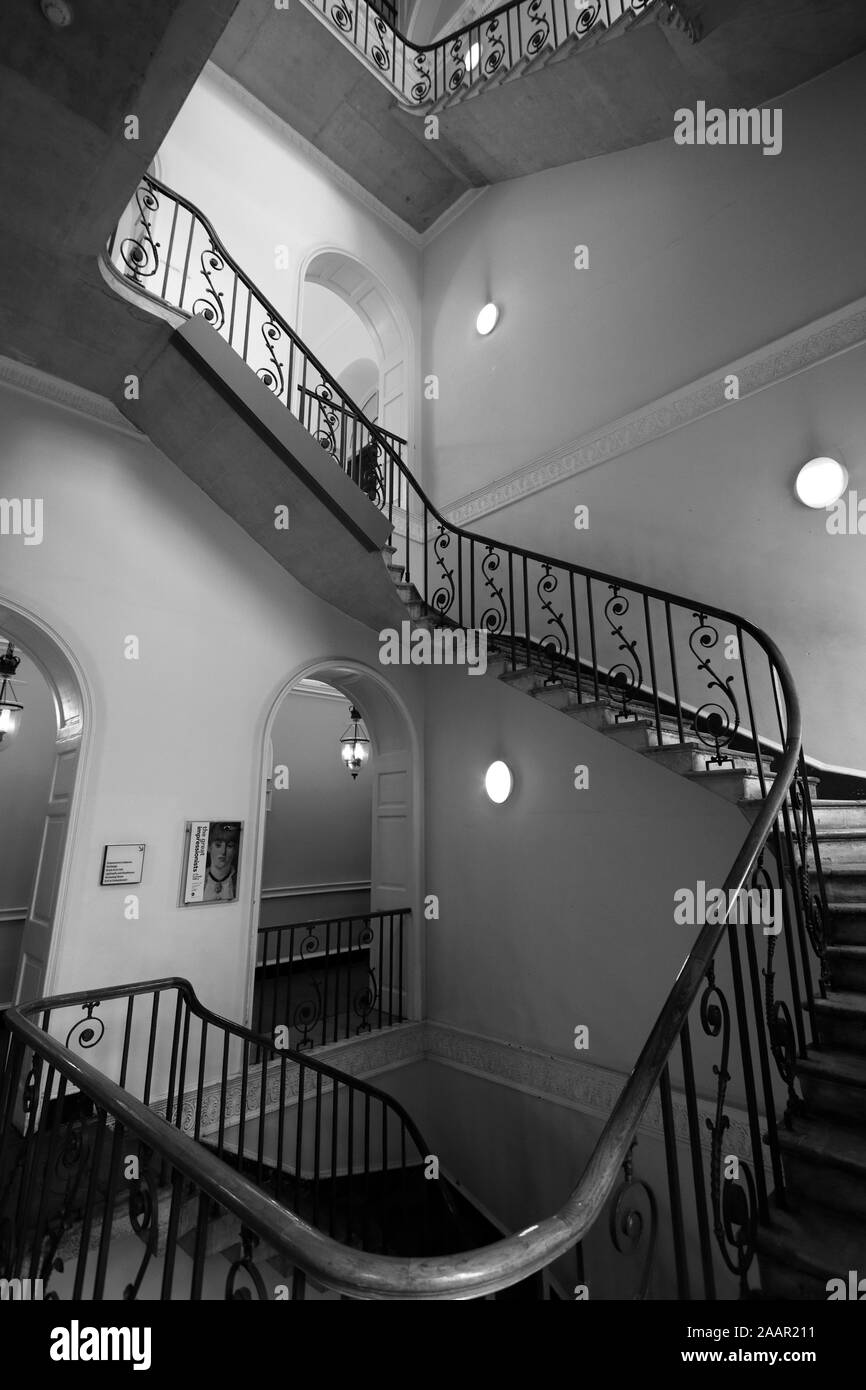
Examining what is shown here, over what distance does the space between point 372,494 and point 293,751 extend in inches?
159

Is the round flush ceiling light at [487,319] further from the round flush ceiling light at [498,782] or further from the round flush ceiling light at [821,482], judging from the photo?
the round flush ceiling light at [498,782]

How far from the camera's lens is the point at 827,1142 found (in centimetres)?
211

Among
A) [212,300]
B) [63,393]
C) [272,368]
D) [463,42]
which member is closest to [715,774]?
[63,393]

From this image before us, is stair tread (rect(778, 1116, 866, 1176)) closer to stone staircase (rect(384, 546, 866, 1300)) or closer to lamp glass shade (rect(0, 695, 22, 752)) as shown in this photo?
stone staircase (rect(384, 546, 866, 1300))

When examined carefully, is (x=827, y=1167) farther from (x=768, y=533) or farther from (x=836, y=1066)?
(x=768, y=533)

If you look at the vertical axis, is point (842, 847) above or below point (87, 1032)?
above

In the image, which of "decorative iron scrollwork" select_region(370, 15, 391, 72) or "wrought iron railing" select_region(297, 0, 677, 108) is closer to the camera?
"wrought iron railing" select_region(297, 0, 677, 108)

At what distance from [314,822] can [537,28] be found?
982cm

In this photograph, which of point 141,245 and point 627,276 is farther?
point 627,276

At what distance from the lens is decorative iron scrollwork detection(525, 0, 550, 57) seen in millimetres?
6715

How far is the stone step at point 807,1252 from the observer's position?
181cm

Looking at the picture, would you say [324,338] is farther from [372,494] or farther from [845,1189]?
[845,1189]

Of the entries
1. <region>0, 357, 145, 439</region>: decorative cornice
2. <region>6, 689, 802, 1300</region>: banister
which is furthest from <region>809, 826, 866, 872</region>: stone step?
<region>0, 357, 145, 439</region>: decorative cornice

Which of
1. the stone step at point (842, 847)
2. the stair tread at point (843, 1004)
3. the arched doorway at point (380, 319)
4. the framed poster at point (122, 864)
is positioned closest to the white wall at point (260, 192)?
the arched doorway at point (380, 319)
